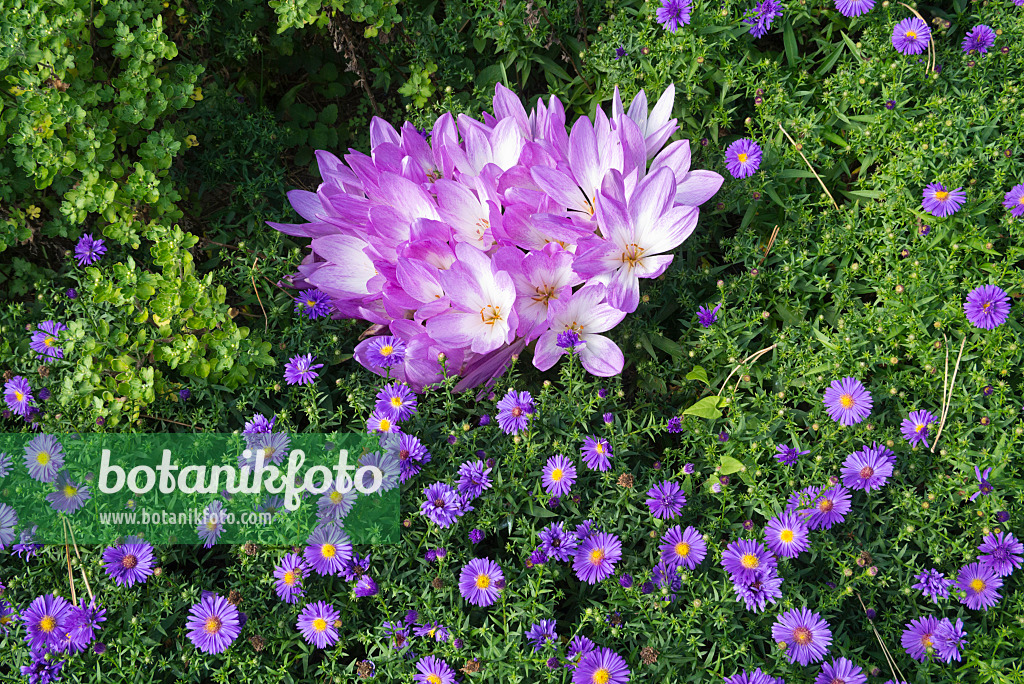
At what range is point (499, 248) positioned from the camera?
5.87 feet

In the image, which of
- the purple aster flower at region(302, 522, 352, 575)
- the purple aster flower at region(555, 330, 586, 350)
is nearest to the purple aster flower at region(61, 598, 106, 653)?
the purple aster flower at region(302, 522, 352, 575)

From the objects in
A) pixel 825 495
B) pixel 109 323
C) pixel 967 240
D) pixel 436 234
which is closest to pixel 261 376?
pixel 109 323

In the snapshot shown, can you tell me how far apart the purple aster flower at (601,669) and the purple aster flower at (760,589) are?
27 cm

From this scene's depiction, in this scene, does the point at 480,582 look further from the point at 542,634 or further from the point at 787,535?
the point at 787,535

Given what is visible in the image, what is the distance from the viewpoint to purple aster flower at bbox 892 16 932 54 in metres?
2.04

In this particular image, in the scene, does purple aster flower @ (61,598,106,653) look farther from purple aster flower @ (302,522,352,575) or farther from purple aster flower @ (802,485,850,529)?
purple aster flower @ (802,485,850,529)

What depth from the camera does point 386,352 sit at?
5.81 ft

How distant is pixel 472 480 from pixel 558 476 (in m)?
0.18

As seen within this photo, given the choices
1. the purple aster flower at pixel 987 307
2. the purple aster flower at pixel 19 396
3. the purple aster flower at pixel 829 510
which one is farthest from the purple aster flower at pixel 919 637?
the purple aster flower at pixel 19 396

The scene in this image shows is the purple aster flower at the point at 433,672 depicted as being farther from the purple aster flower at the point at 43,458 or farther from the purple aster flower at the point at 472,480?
the purple aster flower at the point at 43,458

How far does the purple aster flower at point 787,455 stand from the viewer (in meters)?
1.66

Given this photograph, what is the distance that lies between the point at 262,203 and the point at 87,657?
141 cm

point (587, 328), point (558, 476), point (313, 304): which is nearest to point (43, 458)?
point (313, 304)

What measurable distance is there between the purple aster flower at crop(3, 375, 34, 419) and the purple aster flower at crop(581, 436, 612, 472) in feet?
4.25
